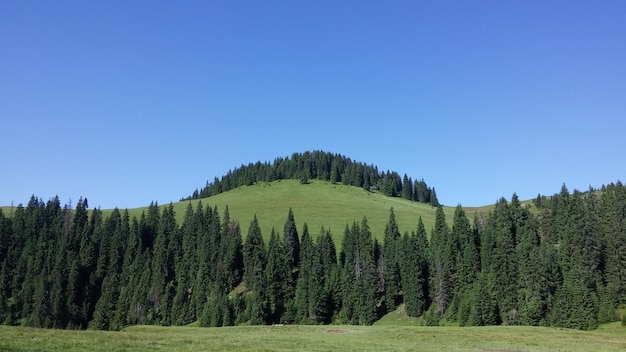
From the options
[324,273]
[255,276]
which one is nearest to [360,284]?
[324,273]

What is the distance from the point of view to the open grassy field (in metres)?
28.2

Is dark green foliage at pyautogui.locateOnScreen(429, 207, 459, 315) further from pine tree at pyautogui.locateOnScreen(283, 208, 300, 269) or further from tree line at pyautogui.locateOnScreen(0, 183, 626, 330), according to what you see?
pine tree at pyautogui.locateOnScreen(283, 208, 300, 269)

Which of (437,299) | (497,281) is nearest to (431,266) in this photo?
(437,299)

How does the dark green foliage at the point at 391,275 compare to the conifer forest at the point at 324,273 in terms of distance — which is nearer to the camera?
the conifer forest at the point at 324,273

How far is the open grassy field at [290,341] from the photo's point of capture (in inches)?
1112

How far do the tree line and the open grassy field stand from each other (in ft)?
61.7

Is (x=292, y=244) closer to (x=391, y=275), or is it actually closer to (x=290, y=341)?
(x=391, y=275)

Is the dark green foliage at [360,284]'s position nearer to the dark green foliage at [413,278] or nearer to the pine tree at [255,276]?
the dark green foliage at [413,278]

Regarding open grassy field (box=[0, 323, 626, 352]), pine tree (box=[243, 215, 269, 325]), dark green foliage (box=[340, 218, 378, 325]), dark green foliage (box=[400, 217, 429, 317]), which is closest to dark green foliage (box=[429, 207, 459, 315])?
dark green foliage (box=[400, 217, 429, 317])

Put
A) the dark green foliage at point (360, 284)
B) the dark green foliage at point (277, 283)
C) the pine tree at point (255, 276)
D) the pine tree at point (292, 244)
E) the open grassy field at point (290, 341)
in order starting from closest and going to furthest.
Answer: the open grassy field at point (290, 341), the dark green foliage at point (360, 284), the pine tree at point (255, 276), the dark green foliage at point (277, 283), the pine tree at point (292, 244)

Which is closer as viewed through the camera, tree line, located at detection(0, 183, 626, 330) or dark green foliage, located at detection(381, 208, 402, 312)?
tree line, located at detection(0, 183, 626, 330)

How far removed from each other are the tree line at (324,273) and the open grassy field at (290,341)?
61.7 feet

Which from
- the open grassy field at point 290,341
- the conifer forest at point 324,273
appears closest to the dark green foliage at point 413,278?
the conifer forest at point 324,273

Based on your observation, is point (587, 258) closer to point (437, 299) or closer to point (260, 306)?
point (437, 299)
